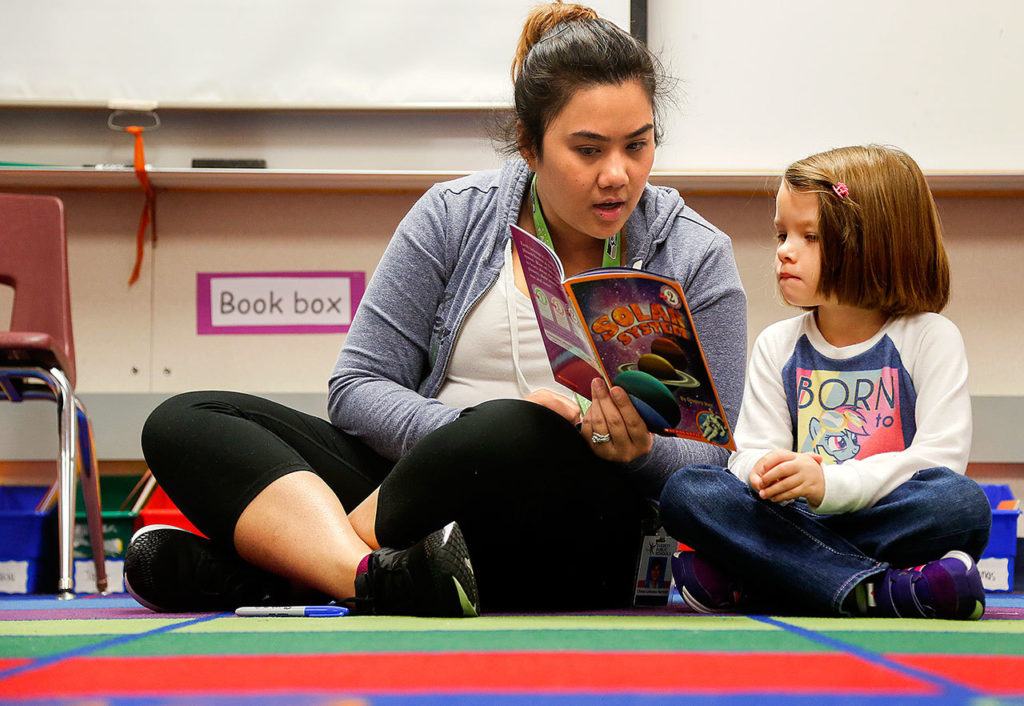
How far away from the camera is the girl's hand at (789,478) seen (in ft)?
3.73

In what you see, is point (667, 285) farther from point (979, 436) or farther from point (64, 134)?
point (64, 134)

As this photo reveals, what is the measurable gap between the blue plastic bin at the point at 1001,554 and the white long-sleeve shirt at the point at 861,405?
3.16ft

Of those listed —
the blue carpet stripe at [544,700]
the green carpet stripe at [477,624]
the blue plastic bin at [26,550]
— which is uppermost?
the blue carpet stripe at [544,700]

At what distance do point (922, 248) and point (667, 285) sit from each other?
0.52m

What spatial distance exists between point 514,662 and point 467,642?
12 cm

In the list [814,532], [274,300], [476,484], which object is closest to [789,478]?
[814,532]

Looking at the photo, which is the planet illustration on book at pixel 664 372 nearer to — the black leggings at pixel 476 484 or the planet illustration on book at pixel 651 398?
the planet illustration on book at pixel 651 398

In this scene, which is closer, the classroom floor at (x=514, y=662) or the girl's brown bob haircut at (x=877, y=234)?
the classroom floor at (x=514, y=662)

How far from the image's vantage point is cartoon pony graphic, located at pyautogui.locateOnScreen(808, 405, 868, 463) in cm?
127

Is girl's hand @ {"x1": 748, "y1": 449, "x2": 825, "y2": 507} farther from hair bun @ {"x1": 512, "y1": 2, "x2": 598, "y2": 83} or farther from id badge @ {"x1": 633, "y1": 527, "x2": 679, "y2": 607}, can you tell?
hair bun @ {"x1": 512, "y1": 2, "x2": 598, "y2": 83}

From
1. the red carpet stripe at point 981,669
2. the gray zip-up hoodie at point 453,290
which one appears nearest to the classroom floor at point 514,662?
the red carpet stripe at point 981,669

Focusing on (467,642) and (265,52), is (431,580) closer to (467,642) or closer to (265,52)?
(467,642)

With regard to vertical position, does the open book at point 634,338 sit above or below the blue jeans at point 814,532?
above

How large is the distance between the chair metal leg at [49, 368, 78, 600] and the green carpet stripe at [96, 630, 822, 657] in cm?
87
